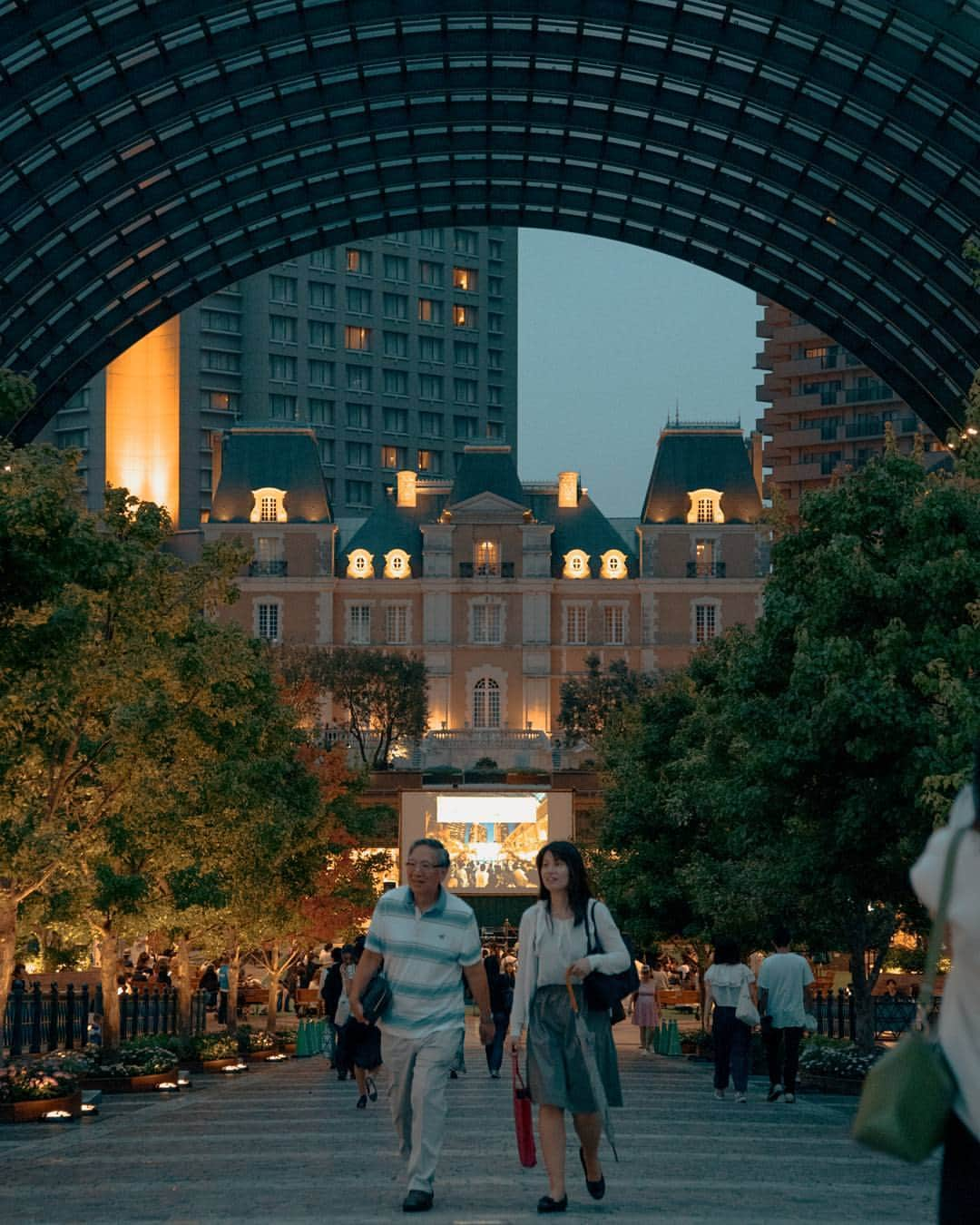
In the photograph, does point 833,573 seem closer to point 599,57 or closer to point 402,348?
point 599,57

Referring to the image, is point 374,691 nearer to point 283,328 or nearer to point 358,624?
point 358,624

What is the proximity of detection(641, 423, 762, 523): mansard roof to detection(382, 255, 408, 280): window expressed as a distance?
5265cm

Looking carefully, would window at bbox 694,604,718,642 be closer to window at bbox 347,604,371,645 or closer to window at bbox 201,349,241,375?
window at bbox 347,604,371,645

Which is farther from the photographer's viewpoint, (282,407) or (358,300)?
(358,300)

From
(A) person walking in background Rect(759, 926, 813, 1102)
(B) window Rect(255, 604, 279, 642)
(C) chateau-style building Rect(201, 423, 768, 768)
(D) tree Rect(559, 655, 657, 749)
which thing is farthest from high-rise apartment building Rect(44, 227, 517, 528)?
(A) person walking in background Rect(759, 926, 813, 1102)

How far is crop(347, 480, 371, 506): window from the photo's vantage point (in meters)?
160

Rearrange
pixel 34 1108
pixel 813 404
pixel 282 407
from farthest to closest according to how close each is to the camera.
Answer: pixel 282 407 → pixel 813 404 → pixel 34 1108

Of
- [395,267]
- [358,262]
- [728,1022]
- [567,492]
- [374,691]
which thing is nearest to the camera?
[728,1022]

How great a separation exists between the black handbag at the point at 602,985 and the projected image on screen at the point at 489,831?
65453 mm

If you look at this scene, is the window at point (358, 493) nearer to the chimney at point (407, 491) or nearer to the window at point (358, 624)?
the chimney at point (407, 491)

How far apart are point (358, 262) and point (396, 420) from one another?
41.9 ft

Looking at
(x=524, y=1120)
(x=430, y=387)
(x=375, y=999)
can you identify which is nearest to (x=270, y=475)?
(x=430, y=387)

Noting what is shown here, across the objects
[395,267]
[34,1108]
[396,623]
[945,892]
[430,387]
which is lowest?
[34,1108]

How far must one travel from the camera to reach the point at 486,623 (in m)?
113
